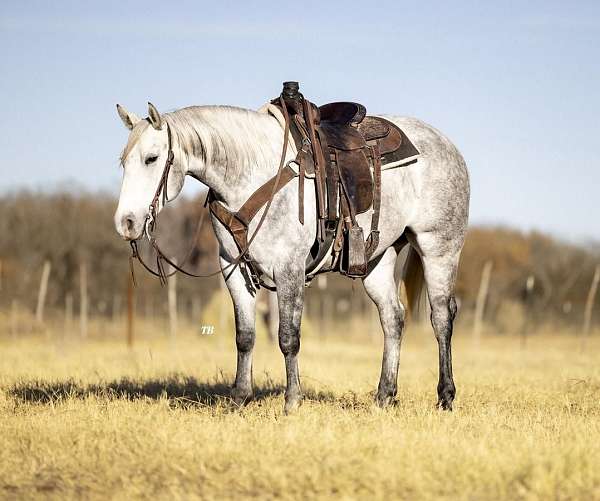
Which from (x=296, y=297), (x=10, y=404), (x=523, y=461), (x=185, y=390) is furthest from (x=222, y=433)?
(x=185, y=390)

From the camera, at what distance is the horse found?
243 inches

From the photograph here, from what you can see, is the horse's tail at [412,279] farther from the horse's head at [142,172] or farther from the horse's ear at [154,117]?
the horse's ear at [154,117]

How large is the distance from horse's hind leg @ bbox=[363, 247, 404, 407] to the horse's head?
8.63ft

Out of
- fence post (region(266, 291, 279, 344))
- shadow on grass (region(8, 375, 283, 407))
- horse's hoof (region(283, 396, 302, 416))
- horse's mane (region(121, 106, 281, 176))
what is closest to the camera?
horse's mane (region(121, 106, 281, 176))

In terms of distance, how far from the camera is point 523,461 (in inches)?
186

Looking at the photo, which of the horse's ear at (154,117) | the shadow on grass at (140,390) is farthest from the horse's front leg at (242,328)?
the horse's ear at (154,117)

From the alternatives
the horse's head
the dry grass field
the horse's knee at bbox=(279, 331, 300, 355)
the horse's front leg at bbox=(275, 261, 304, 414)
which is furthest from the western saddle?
the dry grass field

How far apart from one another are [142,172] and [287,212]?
1.20m

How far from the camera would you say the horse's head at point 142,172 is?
19.7ft

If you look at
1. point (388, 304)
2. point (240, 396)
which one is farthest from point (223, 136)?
point (388, 304)

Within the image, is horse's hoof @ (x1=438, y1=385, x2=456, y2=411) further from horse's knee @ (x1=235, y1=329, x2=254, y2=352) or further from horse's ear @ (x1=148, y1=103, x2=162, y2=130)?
horse's ear @ (x1=148, y1=103, x2=162, y2=130)

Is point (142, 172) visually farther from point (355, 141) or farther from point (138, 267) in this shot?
point (138, 267)

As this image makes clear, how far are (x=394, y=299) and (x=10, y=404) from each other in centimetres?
372

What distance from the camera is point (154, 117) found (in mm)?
6090
